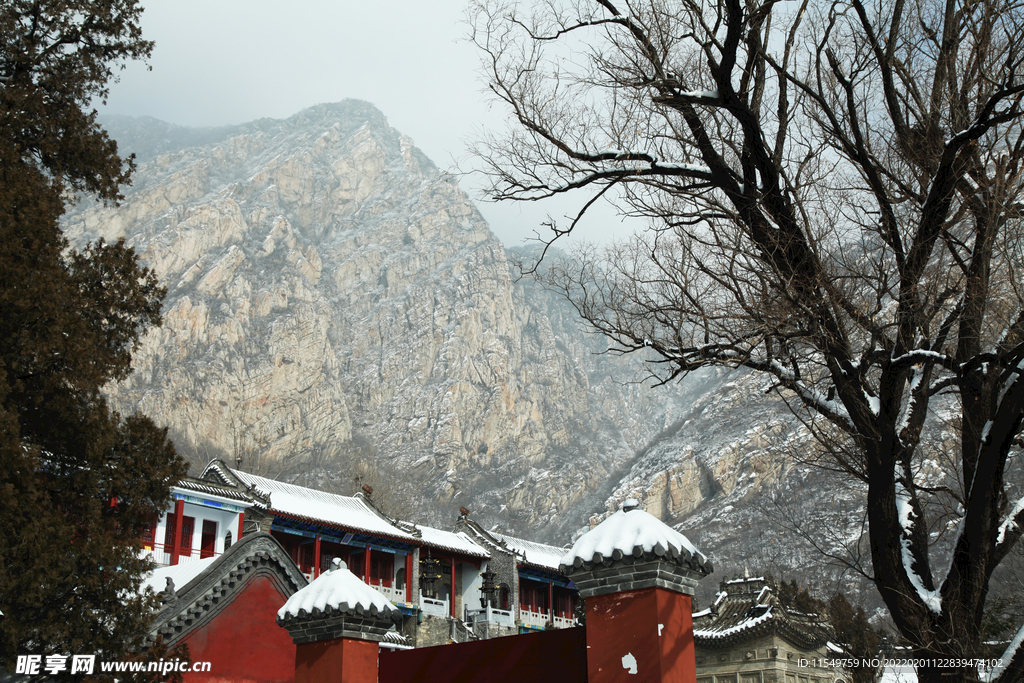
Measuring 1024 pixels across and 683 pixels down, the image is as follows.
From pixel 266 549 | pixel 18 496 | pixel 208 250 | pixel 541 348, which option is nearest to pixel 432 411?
pixel 541 348

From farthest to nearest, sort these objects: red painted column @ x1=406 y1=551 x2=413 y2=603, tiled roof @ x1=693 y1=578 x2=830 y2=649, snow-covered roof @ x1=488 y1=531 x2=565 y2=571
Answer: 1. snow-covered roof @ x1=488 y1=531 x2=565 y2=571
2. red painted column @ x1=406 y1=551 x2=413 y2=603
3. tiled roof @ x1=693 y1=578 x2=830 y2=649

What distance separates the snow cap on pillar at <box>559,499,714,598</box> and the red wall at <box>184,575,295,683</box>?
34.8 ft

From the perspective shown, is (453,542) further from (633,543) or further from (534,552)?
(633,543)

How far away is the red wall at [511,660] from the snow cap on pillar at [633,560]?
498mm

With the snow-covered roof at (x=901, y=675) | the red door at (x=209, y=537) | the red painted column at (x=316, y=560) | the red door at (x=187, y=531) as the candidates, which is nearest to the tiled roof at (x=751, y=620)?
the snow-covered roof at (x=901, y=675)

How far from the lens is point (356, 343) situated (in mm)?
104938

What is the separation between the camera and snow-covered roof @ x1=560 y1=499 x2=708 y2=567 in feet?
16.4

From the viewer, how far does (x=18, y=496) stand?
9414 mm

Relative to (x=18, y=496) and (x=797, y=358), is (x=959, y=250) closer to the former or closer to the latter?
(x=797, y=358)

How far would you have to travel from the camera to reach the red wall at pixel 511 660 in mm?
5449

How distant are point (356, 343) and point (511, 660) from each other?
332 ft

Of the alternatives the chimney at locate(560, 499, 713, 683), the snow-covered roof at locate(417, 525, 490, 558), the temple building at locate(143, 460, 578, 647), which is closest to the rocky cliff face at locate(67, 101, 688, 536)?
the snow-covered roof at locate(417, 525, 490, 558)

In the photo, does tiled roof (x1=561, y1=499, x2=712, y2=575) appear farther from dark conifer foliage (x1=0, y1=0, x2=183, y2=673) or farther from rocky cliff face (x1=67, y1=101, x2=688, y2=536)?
rocky cliff face (x1=67, y1=101, x2=688, y2=536)

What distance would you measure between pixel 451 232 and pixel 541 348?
21899 millimetres
